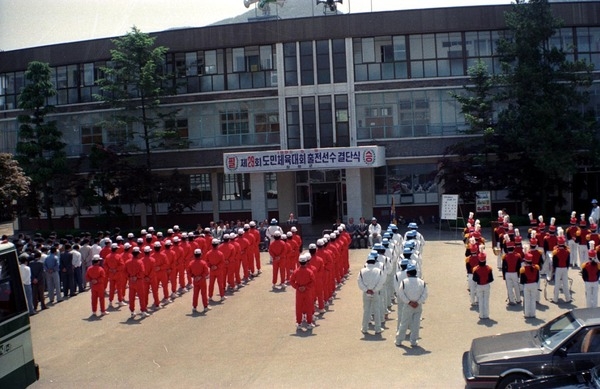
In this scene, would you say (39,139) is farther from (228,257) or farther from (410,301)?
(410,301)

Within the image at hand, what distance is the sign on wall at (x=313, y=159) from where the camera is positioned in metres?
32.3

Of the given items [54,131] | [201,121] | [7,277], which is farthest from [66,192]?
[7,277]

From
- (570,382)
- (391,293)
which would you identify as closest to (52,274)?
(391,293)

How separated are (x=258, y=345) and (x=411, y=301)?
3.10m

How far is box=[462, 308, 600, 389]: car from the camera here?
9.23m

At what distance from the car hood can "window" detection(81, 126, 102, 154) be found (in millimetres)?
31762

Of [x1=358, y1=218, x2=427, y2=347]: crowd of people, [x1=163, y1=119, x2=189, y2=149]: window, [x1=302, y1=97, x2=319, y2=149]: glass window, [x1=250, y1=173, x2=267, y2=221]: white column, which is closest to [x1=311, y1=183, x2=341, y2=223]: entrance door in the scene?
[x1=302, y1=97, x2=319, y2=149]: glass window

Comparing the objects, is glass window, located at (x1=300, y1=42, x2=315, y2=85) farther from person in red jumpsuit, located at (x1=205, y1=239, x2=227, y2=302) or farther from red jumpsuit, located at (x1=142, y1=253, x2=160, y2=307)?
red jumpsuit, located at (x1=142, y1=253, x2=160, y2=307)

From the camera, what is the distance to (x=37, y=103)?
35.1 meters

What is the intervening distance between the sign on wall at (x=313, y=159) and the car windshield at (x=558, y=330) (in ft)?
73.2

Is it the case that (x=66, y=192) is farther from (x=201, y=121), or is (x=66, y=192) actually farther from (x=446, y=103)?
(x=446, y=103)

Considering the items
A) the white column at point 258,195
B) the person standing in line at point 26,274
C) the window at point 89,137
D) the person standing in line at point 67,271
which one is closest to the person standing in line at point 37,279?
the person standing in line at point 26,274

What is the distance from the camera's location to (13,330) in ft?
33.1

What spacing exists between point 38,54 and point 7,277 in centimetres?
3242
